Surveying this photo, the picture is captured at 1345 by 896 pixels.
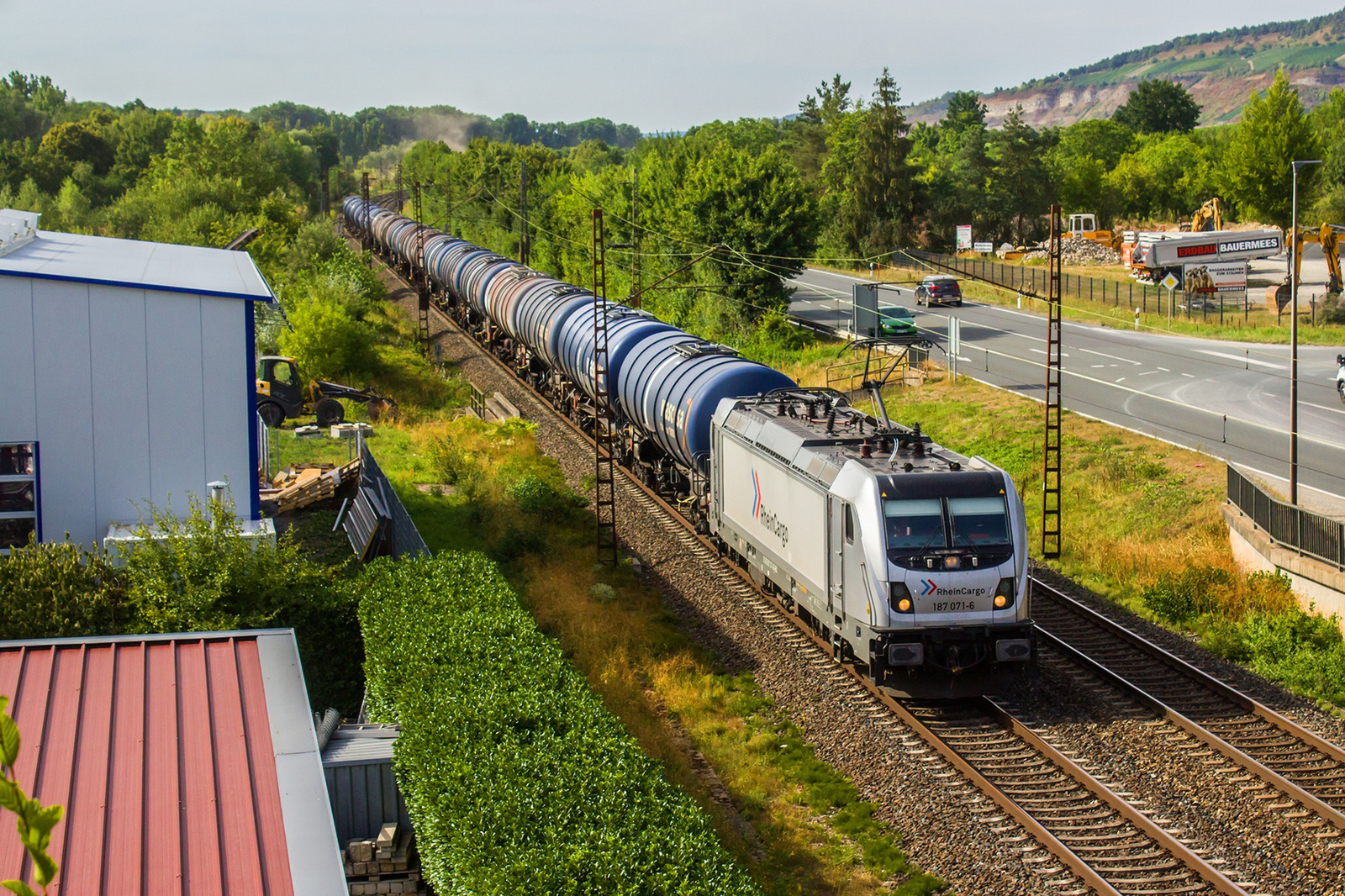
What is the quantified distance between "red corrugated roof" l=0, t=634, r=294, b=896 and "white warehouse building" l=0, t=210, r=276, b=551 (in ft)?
20.1

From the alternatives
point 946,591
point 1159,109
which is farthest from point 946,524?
point 1159,109

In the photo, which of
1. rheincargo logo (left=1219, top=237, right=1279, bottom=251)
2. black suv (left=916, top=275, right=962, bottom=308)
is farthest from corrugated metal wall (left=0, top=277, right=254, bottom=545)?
rheincargo logo (left=1219, top=237, right=1279, bottom=251)

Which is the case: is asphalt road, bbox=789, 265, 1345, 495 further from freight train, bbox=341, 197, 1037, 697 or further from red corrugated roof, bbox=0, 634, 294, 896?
red corrugated roof, bbox=0, 634, 294, 896

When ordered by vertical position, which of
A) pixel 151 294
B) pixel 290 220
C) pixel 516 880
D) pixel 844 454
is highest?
pixel 290 220

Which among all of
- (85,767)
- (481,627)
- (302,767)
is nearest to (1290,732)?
(481,627)

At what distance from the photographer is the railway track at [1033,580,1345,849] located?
13508 mm

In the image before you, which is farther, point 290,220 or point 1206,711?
point 290,220

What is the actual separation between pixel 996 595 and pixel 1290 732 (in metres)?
4.53

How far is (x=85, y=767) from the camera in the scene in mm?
9828

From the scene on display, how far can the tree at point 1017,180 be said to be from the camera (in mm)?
81312

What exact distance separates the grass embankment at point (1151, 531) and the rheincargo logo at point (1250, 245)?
26.1 meters

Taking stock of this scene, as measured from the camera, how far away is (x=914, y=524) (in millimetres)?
15031

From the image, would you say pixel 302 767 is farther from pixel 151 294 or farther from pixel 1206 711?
pixel 1206 711

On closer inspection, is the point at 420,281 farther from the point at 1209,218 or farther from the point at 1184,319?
the point at 1209,218
